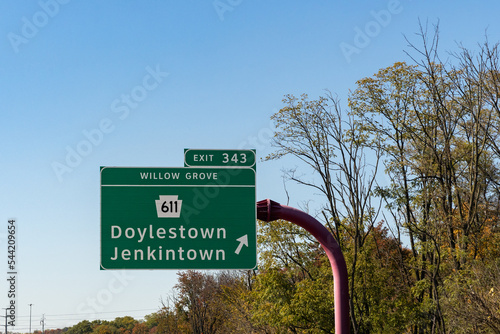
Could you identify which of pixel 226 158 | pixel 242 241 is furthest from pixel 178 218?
pixel 226 158

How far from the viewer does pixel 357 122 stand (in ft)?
100

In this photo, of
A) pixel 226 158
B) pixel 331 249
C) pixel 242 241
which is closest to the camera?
pixel 331 249

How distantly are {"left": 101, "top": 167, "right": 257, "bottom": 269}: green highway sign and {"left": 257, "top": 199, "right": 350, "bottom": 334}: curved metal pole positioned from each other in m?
0.30

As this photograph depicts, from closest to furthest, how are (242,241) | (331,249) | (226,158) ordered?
(331,249), (242,241), (226,158)

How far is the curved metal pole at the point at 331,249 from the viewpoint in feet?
Answer: 36.2

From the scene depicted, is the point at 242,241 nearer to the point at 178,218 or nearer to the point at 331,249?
the point at 178,218

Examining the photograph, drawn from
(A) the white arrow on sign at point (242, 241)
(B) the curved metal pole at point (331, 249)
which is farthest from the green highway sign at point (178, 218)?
(B) the curved metal pole at point (331, 249)

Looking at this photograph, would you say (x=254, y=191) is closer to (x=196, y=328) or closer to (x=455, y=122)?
(x=455, y=122)

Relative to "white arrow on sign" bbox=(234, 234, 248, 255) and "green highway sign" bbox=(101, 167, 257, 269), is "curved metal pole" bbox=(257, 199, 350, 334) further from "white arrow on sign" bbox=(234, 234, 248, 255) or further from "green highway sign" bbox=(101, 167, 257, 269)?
"white arrow on sign" bbox=(234, 234, 248, 255)

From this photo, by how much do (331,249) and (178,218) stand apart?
277cm

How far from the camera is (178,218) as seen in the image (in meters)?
11.2

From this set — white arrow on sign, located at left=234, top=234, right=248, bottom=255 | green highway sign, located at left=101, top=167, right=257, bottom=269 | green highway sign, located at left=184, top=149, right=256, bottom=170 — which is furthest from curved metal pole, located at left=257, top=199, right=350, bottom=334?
green highway sign, located at left=184, top=149, right=256, bottom=170

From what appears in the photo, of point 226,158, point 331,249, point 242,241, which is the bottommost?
point 331,249

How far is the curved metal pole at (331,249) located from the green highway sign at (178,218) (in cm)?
30
